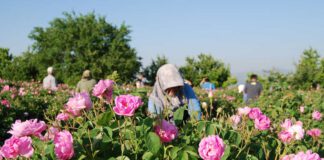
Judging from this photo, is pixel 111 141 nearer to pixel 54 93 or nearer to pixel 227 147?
pixel 227 147

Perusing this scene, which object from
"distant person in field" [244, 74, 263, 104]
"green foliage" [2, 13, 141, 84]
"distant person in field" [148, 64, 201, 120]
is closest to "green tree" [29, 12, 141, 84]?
"green foliage" [2, 13, 141, 84]

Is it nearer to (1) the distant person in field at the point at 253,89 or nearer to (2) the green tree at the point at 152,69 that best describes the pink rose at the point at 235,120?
(1) the distant person in field at the point at 253,89

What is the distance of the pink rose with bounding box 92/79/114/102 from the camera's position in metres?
1.80

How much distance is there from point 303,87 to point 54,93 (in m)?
18.3

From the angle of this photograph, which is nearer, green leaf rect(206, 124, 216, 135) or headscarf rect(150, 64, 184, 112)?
green leaf rect(206, 124, 216, 135)

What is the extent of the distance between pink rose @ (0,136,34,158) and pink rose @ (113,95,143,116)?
0.34 metres

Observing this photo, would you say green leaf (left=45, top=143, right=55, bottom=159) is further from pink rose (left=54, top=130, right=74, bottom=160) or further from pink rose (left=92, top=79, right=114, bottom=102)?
pink rose (left=92, top=79, right=114, bottom=102)

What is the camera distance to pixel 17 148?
1.56m

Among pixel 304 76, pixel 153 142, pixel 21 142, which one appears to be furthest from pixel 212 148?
pixel 304 76

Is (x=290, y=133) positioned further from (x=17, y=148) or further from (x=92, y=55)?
(x=92, y=55)

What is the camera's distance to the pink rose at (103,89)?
1801 millimetres

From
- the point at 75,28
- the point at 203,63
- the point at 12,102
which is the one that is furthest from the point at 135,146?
the point at 75,28

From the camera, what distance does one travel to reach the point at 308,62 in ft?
99.1

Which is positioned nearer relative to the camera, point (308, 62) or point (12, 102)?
point (12, 102)
